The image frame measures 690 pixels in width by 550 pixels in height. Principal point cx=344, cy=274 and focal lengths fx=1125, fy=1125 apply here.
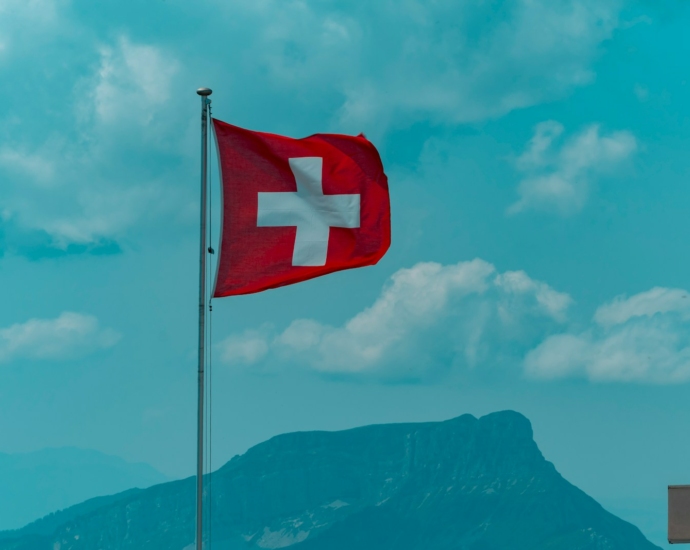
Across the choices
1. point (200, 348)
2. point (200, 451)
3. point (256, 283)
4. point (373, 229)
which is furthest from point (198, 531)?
point (373, 229)

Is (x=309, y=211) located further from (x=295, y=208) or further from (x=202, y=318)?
(x=202, y=318)

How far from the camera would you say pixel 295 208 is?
72.2 feet

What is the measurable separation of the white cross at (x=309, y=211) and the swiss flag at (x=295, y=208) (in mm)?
19

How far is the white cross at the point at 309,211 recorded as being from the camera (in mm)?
21766

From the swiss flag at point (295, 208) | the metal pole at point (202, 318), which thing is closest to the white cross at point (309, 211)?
the swiss flag at point (295, 208)

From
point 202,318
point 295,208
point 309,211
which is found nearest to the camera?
point 202,318

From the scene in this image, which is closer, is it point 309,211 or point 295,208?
point 295,208

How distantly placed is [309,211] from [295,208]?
0.31m

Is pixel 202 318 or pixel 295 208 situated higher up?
pixel 295 208

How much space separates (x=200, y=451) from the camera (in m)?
19.9

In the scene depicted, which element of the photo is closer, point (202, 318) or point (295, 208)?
point (202, 318)

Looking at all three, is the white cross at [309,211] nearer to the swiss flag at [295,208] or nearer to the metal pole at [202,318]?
the swiss flag at [295,208]

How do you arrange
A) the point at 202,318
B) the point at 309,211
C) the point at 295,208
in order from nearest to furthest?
the point at 202,318, the point at 295,208, the point at 309,211

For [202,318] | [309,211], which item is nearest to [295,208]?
[309,211]
